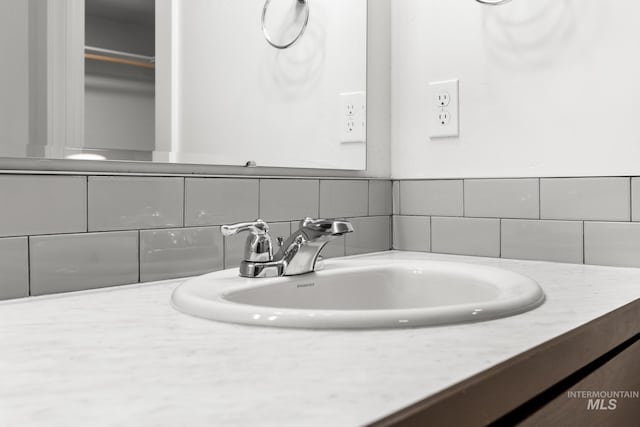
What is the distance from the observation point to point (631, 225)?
1.16m

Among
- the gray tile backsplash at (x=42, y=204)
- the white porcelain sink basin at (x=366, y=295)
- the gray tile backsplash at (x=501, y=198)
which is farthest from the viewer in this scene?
the gray tile backsplash at (x=501, y=198)

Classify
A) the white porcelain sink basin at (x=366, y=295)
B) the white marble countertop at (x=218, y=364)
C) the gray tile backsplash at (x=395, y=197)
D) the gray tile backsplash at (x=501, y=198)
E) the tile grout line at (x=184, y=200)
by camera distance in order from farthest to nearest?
the gray tile backsplash at (x=395, y=197) → the gray tile backsplash at (x=501, y=198) → the tile grout line at (x=184, y=200) → the white porcelain sink basin at (x=366, y=295) → the white marble countertop at (x=218, y=364)

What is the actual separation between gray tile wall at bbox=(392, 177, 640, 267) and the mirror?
0.20m

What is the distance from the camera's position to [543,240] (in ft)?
4.17

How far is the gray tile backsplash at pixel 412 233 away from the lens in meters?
1.46

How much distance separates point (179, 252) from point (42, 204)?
250 millimetres

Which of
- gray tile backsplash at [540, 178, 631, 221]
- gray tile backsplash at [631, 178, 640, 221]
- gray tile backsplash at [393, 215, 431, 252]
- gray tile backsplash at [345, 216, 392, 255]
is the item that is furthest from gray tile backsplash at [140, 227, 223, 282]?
gray tile backsplash at [631, 178, 640, 221]

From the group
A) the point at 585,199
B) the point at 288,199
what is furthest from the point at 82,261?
the point at 585,199

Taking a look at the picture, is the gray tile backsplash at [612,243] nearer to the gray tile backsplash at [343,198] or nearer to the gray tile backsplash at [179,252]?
the gray tile backsplash at [343,198]

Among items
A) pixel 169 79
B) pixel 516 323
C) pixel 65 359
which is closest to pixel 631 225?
pixel 516 323

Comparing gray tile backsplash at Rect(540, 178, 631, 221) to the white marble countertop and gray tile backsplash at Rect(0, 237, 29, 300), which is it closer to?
the white marble countertop

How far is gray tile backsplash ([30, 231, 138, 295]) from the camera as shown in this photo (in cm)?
85

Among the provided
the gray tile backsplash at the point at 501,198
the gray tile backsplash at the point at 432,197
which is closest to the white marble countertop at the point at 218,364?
the gray tile backsplash at the point at 501,198

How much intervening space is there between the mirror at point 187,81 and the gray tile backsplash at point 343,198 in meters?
0.05
